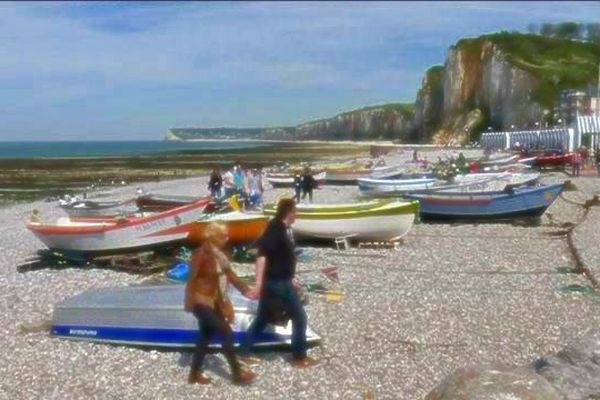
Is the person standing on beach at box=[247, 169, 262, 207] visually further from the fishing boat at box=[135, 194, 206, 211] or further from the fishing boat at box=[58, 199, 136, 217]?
the fishing boat at box=[58, 199, 136, 217]

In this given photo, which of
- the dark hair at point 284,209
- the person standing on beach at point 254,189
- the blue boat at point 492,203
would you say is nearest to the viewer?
the dark hair at point 284,209

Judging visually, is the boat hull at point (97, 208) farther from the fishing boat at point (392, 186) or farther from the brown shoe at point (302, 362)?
the brown shoe at point (302, 362)

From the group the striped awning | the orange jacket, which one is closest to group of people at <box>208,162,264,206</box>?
the orange jacket

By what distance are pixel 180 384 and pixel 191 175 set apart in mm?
59023

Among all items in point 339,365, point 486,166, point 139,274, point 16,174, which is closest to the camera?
point 339,365

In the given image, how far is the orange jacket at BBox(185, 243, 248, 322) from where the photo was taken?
10.1 metres

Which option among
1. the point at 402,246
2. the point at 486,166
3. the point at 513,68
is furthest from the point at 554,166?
the point at 513,68

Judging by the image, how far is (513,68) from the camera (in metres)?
136

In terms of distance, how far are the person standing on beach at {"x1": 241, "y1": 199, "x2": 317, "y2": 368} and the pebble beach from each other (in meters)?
0.40

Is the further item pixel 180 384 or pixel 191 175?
pixel 191 175

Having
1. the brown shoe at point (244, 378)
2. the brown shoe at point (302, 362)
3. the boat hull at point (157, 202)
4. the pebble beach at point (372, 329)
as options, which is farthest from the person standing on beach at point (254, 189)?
the brown shoe at point (244, 378)

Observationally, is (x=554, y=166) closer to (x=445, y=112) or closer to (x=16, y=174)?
(x=16, y=174)

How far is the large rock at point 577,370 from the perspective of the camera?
8.87m

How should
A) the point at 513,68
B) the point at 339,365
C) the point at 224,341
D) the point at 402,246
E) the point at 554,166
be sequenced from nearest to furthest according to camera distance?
the point at 224,341 < the point at 339,365 < the point at 402,246 < the point at 554,166 < the point at 513,68
